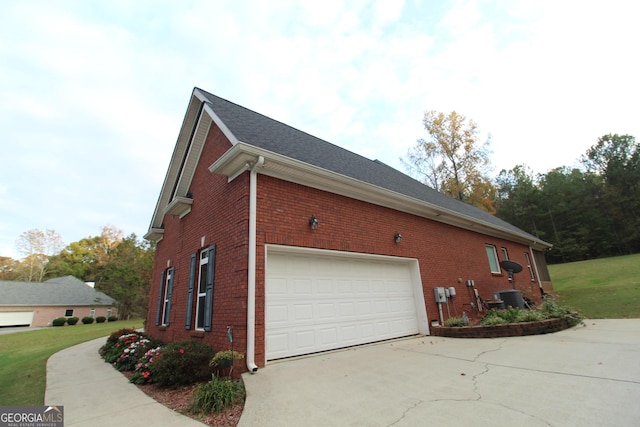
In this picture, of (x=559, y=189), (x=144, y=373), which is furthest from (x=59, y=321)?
(x=559, y=189)

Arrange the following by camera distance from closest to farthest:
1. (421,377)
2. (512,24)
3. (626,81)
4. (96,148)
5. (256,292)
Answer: (421,377) < (256,292) < (512,24) < (626,81) < (96,148)

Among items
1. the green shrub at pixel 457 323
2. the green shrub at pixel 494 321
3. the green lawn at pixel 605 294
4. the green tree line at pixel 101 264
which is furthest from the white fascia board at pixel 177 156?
the green tree line at pixel 101 264

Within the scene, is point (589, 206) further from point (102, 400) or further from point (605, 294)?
point (102, 400)

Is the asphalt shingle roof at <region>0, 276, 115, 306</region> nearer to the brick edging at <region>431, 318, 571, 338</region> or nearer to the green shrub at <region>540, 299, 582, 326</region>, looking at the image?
the brick edging at <region>431, 318, 571, 338</region>

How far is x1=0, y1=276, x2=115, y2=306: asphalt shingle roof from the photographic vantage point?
105 ft

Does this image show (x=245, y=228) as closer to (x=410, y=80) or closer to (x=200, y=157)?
(x=200, y=157)

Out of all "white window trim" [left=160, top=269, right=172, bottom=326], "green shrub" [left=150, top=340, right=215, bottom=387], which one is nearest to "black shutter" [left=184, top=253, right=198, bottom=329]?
"green shrub" [left=150, top=340, right=215, bottom=387]

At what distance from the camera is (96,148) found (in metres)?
15.7

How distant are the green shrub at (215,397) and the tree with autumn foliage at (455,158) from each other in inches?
974

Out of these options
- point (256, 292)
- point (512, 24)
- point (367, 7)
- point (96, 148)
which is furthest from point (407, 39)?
point (96, 148)

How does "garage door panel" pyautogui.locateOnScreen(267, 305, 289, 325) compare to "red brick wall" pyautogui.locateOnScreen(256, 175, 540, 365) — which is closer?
"garage door panel" pyautogui.locateOnScreen(267, 305, 289, 325)

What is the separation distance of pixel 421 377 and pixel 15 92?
15234 mm

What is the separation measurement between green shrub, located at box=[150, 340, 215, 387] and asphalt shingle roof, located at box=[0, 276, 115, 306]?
138ft

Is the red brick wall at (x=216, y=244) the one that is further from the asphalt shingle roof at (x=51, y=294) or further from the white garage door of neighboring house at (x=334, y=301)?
the asphalt shingle roof at (x=51, y=294)
